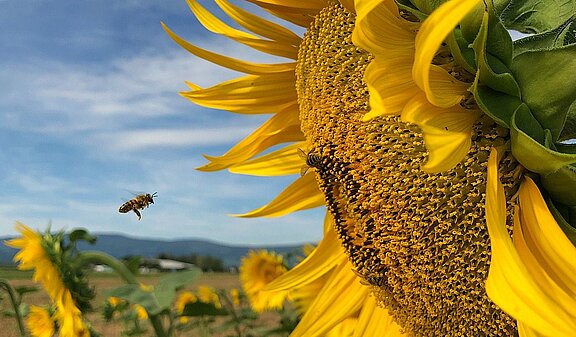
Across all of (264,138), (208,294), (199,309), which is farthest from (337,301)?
(208,294)

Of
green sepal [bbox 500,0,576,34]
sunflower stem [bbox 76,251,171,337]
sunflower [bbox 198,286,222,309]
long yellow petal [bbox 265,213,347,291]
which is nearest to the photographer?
green sepal [bbox 500,0,576,34]

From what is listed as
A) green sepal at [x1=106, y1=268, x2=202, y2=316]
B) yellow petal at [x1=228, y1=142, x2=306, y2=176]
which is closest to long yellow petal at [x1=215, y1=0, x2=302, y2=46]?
yellow petal at [x1=228, y1=142, x2=306, y2=176]

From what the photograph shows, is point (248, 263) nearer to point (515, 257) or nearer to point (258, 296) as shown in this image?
point (258, 296)

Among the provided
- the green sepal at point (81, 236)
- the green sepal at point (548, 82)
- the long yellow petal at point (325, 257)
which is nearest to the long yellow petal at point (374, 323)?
the long yellow petal at point (325, 257)

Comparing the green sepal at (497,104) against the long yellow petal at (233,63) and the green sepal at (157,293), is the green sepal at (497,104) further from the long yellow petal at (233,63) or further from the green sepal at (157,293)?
the green sepal at (157,293)

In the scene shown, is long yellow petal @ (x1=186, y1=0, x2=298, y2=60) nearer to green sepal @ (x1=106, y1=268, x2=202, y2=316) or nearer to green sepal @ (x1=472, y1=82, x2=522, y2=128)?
green sepal @ (x1=472, y1=82, x2=522, y2=128)

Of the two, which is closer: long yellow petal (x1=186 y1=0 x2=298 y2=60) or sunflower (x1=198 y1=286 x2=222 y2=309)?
long yellow petal (x1=186 y1=0 x2=298 y2=60)
